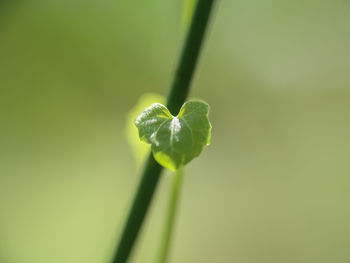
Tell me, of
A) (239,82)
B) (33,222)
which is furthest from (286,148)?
(33,222)

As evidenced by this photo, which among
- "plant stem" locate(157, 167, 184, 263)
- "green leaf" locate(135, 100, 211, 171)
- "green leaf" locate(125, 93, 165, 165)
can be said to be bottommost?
"plant stem" locate(157, 167, 184, 263)

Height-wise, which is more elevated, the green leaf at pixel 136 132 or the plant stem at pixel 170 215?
the green leaf at pixel 136 132

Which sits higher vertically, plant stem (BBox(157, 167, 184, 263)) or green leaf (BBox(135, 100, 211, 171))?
green leaf (BBox(135, 100, 211, 171))

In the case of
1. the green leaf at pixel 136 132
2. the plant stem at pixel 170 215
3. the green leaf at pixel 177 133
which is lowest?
the plant stem at pixel 170 215

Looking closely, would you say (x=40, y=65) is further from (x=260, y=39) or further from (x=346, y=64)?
(x=346, y=64)

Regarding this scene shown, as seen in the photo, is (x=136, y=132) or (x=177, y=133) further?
(x=136, y=132)

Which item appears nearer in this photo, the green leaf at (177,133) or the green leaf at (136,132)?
the green leaf at (177,133)
